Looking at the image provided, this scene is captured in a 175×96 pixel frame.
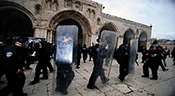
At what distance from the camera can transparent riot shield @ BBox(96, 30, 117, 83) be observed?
7.89 feet

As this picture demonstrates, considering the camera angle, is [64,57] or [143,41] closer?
[64,57]

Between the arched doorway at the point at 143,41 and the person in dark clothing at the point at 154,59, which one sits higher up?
the arched doorway at the point at 143,41

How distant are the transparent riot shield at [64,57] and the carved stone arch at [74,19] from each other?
7.92m

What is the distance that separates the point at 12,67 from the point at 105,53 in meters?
2.46

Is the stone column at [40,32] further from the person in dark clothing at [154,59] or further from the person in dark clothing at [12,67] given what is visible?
the person in dark clothing at [154,59]

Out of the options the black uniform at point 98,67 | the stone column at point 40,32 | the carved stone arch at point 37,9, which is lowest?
the black uniform at point 98,67

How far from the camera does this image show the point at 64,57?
197cm

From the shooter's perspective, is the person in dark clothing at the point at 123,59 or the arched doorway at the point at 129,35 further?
the arched doorway at the point at 129,35

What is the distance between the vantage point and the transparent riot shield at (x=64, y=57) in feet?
6.47

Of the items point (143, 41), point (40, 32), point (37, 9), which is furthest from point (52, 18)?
point (143, 41)

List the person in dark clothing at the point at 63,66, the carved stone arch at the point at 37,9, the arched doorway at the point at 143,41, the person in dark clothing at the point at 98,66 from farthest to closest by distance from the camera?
the arched doorway at the point at 143,41 → the carved stone arch at the point at 37,9 → the person in dark clothing at the point at 98,66 → the person in dark clothing at the point at 63,66

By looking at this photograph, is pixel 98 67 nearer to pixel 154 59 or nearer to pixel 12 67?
pixel 12 67

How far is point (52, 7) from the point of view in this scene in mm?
8680

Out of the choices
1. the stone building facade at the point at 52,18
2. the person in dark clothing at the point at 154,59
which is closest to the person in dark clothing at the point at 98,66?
the person in dark clothing at the point at 154,59
